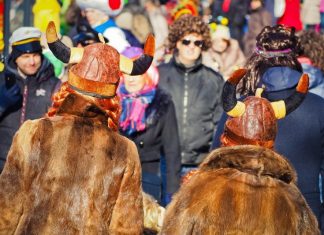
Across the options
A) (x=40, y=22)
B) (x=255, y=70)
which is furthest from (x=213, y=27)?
(x=255, y=70)

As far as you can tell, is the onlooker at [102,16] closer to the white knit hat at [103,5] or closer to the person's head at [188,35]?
the white knit hat at [103,5]

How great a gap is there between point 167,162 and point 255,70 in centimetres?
200

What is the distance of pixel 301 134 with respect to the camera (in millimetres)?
7660

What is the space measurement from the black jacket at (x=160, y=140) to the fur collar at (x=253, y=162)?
3.16m

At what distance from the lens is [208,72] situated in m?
11.3

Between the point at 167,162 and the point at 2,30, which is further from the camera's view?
the point at 2,30

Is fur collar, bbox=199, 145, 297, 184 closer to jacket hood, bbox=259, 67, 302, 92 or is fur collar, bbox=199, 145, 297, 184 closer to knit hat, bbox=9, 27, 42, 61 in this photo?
jacket hood, bbox=259, 67, 302, 92

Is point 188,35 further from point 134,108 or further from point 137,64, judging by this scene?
point 137,64

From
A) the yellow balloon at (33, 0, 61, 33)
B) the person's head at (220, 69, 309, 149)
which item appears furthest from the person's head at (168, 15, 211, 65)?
the person's head at (220, 69, 309, 149)

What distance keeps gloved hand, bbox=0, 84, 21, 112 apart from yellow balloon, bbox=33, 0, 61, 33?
380 cm

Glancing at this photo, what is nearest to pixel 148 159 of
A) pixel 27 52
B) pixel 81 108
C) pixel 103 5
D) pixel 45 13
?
pixel 27 52

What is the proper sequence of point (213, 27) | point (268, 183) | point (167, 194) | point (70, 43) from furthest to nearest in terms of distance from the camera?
point (213, 27) < point (70, 43) < point (167, 194) < point (268, 183)

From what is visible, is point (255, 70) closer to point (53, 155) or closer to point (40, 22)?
point (53, 155)

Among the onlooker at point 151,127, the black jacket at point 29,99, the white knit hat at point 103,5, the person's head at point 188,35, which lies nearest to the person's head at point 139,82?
the onlooker at point 151,127
